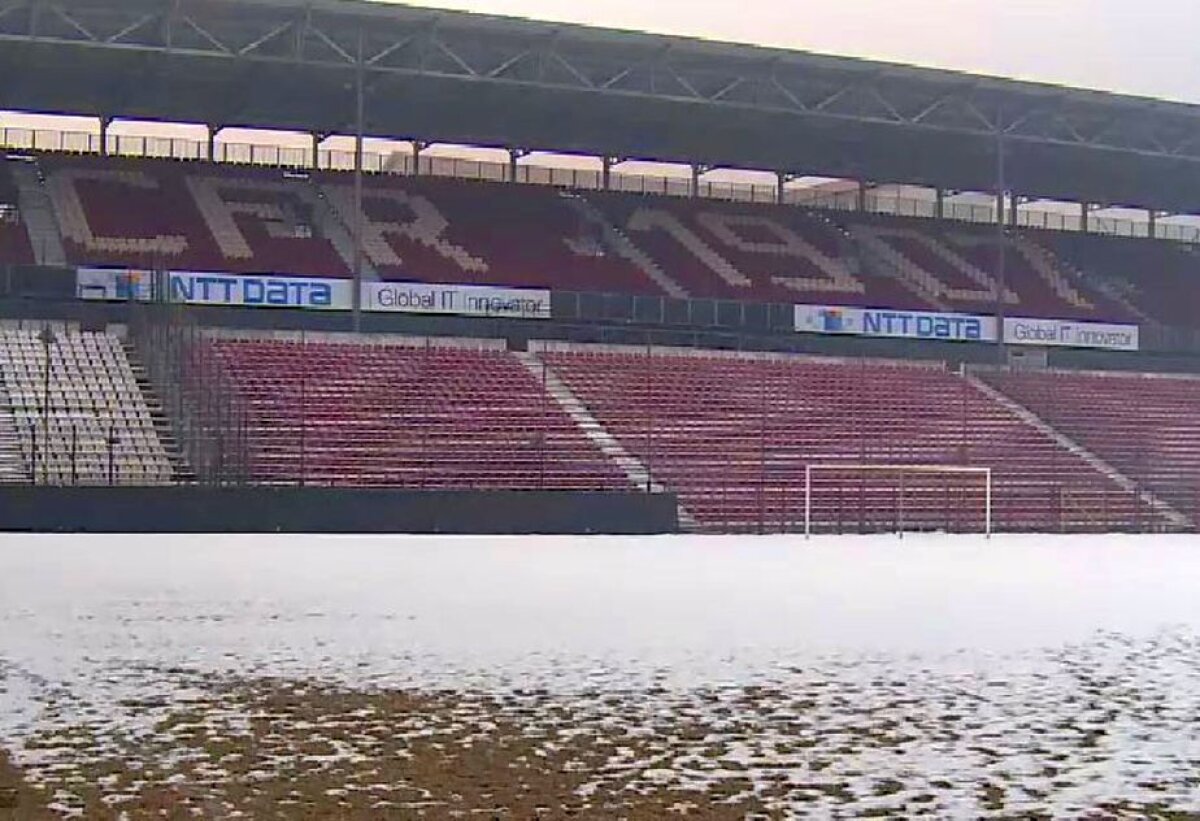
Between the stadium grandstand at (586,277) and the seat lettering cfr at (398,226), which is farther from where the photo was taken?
the seat lettering cfr at (398,226)

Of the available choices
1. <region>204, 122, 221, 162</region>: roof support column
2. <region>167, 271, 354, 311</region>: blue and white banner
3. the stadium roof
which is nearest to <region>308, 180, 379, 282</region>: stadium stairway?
<region>167, 271, 354, 311</region>: blue and white banner

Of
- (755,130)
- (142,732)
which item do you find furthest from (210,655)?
(755,130)

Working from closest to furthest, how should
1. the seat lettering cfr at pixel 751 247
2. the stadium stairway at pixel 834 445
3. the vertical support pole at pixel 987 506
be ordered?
the vertical support pole at pixel 987 506, the stadium stairway at pixel 834 445, the seat lettering cfr at pixel 751 247

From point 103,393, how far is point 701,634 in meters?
22.0

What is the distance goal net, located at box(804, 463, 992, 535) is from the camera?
3012cm

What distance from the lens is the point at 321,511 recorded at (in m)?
25.3

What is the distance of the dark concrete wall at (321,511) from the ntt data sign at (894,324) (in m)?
15.6

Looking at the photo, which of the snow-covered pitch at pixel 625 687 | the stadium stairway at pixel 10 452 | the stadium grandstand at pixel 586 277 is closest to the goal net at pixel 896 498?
the stadium grandstand at pixel 586 277

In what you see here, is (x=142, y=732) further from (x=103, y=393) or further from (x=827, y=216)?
(x=827, y=216)

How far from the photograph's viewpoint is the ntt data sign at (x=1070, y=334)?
4491 cm

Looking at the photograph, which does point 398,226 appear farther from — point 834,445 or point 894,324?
point 834,445

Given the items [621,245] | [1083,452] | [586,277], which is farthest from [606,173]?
[1083,452]

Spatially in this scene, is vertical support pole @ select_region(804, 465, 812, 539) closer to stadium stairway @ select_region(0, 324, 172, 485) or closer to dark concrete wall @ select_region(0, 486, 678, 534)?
dark concrete wall @ select_region(0, 486, 678, 534)

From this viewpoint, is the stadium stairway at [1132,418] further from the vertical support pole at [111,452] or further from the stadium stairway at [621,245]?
the vertical support pole at [111,452]
